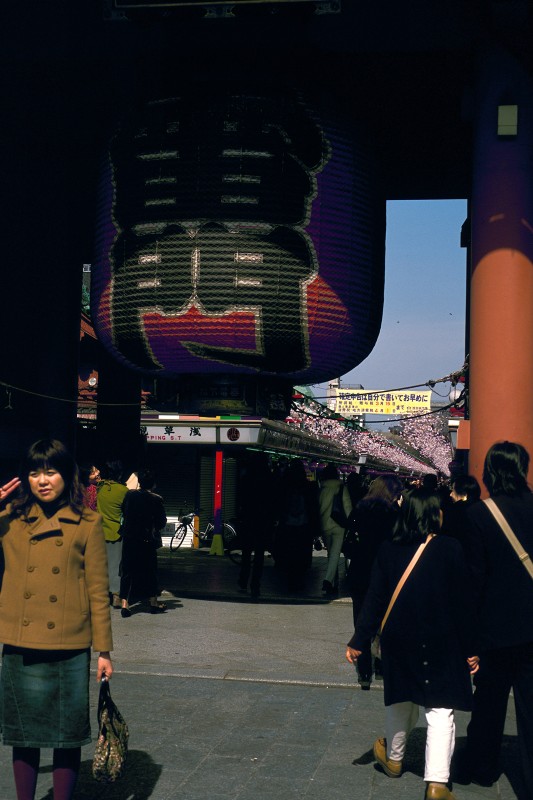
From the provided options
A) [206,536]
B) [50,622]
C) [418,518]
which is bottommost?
[206,536]

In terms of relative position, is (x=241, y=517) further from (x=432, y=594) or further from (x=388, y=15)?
(x=432, y=594)

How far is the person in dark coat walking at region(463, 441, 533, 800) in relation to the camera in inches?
209

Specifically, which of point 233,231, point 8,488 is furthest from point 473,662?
point 233,231

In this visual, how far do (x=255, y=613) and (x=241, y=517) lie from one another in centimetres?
175

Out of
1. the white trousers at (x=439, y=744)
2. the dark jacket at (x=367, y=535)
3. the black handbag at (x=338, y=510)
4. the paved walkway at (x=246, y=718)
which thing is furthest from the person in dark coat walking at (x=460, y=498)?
the white trousers at (x=439, y=744)

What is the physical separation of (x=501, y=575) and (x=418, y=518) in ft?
1.69

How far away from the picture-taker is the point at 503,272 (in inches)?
417

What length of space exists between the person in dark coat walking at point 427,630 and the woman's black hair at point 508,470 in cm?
35

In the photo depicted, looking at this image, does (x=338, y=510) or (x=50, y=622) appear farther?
(x=338, y=510)

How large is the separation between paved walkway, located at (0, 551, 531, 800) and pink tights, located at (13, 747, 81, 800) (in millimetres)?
620

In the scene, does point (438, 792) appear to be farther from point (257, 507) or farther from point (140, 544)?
point (257, 507)

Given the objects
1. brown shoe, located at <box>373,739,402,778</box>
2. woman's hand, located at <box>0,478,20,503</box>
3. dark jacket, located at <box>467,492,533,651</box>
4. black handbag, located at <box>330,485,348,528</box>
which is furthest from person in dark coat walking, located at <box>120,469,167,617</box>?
woman's hand, located at <box>0,478,20,503</box>

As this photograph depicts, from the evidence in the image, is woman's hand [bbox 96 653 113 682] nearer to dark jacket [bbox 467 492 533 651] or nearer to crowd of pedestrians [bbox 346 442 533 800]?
crowd of pedestrians [bbox 346 442 533 800]

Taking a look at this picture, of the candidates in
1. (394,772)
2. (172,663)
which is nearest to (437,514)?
(394,772)
